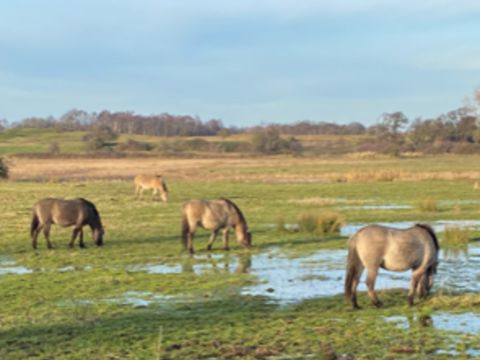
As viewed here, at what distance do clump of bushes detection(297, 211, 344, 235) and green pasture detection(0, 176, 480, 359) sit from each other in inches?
22.1

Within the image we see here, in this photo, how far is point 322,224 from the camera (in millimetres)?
Answer: 21594

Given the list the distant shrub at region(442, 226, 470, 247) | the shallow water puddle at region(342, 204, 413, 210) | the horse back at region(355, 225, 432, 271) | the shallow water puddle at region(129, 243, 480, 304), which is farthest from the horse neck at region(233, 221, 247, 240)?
the shallow water puddle at region(342, 204, 413, 210)

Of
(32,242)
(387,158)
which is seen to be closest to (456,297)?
(32,242)

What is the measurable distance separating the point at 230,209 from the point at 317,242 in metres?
3.39

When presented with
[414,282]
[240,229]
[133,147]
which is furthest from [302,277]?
[133,147]

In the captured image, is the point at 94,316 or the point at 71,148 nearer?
the point at 94,316

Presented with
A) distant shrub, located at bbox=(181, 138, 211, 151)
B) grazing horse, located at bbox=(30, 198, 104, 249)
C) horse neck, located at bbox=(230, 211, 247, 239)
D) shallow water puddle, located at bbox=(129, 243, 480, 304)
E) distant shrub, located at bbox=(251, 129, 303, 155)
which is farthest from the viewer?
distant shrub, located at bbox=(181, 138, 211, 151)

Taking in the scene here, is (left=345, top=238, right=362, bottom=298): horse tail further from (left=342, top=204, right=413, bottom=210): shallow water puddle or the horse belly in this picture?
(left=342, top=204, right=413, bottom=210): shallow water puddle

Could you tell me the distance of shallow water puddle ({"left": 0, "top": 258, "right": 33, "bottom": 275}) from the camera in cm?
1558

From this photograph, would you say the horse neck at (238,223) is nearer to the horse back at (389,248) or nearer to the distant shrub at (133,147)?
the horse back at (389,248)

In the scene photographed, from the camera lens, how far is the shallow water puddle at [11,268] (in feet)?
51.1

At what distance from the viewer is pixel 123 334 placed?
980cm

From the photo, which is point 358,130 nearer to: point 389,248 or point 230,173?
point 230,173

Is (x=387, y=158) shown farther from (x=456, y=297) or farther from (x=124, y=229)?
(x=456, y=297)
